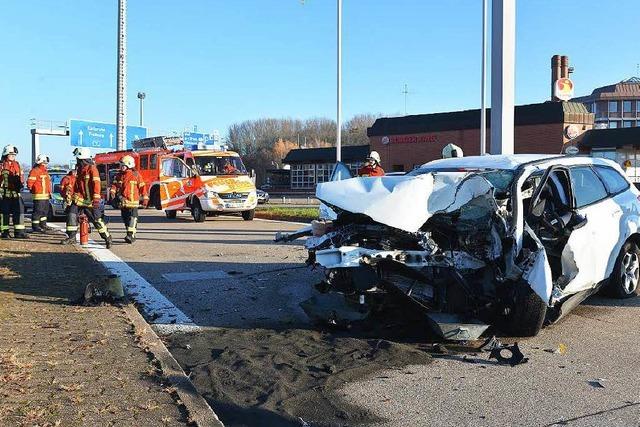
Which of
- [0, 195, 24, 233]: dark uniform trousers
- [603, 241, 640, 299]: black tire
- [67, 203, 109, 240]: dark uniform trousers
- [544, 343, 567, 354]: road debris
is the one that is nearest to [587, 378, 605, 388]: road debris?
[544, 343, 567, 354]: road debris

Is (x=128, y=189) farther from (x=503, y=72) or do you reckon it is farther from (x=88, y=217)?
(x=503, y=72)

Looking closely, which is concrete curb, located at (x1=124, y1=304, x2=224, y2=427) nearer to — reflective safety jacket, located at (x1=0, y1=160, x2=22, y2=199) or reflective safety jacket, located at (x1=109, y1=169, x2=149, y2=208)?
reflective safety jacket, located at (x1=109, y1=169, x2=149, y2=208)

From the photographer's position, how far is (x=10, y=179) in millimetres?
13633

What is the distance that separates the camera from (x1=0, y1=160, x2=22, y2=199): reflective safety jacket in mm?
13424

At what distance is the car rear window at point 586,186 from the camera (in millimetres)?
6273

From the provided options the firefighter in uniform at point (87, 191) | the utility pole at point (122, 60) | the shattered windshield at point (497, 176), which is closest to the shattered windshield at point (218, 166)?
the firefighter in uniform at point (87, 191)

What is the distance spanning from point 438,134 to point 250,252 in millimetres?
30580

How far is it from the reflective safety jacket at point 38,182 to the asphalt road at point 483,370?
667 centimetres

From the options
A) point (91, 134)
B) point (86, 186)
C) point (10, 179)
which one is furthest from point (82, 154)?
point (91, 134)

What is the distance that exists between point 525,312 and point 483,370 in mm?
804

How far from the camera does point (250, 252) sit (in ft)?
38.4

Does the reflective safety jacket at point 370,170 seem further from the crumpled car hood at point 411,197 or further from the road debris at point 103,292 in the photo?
the road debris at point 103,292

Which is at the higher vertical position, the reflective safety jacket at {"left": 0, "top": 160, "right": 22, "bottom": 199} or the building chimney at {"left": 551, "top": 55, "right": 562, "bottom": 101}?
the building chimney at {"left": 551, "top": 55, "right": 562, "bottom": 101}

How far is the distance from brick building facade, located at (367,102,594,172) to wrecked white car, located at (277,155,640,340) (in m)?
26.3
